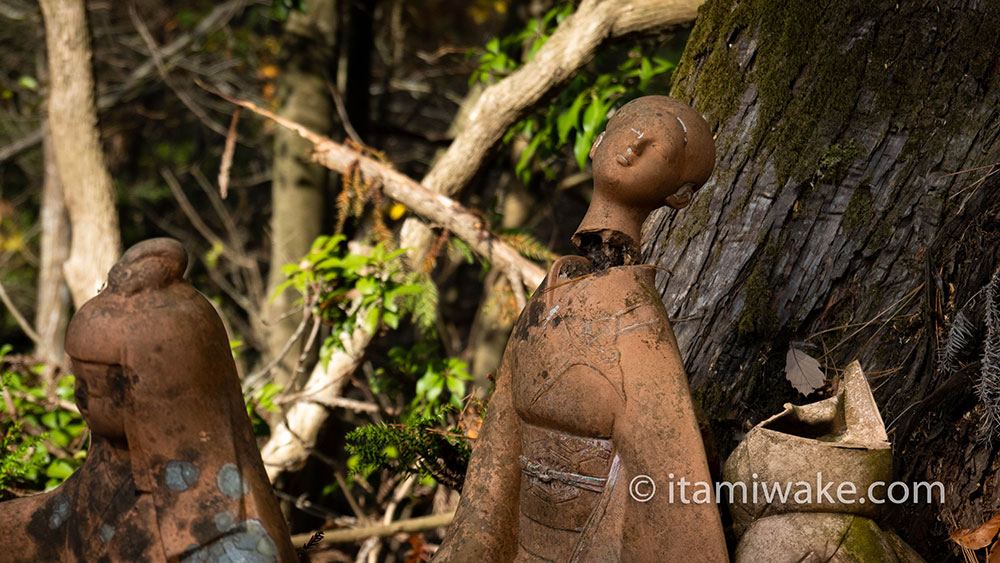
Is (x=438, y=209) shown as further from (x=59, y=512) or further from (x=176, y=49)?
(x=176, y=49)

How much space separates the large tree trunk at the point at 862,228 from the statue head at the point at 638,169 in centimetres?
64

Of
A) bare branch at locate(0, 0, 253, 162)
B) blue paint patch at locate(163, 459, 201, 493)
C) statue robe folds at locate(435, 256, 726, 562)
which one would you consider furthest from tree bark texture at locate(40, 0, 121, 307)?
statue robe folds at locate(435, 256, 726, 562)

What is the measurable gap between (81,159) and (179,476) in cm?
265

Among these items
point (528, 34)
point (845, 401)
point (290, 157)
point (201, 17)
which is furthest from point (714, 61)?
point (201, 17)

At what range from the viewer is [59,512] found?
4.91 ft

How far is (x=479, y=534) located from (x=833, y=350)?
3.01 feet

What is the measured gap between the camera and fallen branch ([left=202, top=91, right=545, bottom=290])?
3.15m

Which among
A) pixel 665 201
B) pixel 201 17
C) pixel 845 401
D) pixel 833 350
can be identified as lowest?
pixel 201 17

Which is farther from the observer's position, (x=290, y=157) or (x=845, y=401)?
(x=290, y=157)

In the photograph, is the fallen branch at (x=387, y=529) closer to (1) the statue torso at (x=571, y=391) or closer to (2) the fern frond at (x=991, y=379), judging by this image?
(1) the statue torso at (x=571, y=391)

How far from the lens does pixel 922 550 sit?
183cm

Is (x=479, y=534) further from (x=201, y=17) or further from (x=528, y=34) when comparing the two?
(x=201, y=17)

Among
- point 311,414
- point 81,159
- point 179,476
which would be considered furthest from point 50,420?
point 179,476

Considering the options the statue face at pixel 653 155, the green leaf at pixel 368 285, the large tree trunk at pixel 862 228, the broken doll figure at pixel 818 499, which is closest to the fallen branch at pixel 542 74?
the green leaf at pixel 368 285
